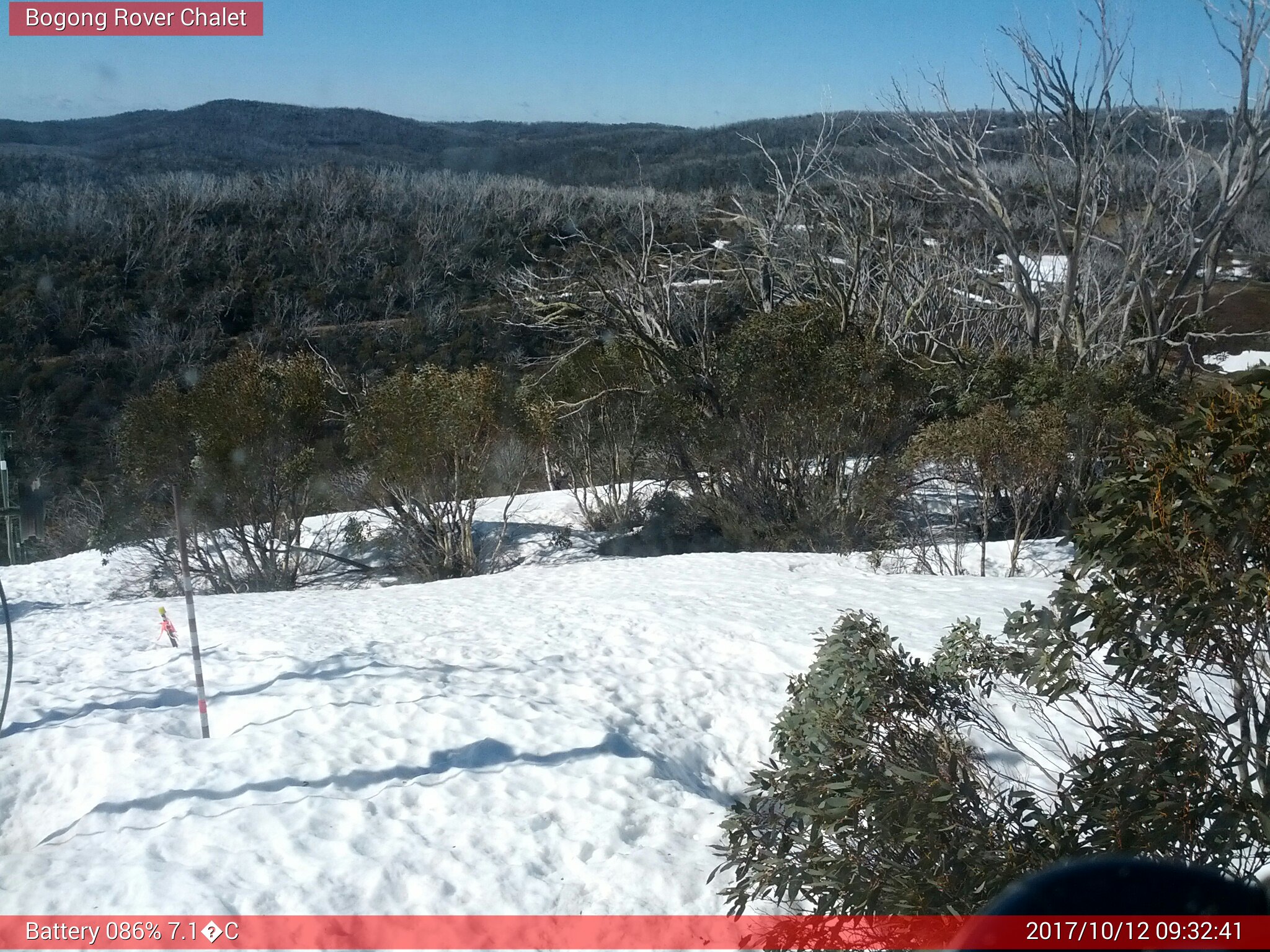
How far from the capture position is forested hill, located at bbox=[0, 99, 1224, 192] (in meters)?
43.9

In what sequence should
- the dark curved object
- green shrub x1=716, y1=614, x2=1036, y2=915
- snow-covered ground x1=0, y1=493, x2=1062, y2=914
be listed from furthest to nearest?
snow-covered ground x1=0, y1=493, x2=1062, y2=914, green shrub x1=716, y1=614, x2=1036, y2=915, the dark curved object

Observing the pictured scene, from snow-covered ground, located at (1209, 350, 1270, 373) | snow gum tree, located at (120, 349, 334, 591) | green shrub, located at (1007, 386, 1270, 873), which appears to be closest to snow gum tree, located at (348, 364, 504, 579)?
snow gum tree, located at (120, 349, 334, 591)

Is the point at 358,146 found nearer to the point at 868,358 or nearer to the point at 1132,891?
the point at 868,358

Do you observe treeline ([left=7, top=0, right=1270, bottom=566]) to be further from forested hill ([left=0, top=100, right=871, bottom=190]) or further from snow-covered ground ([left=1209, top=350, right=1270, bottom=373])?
forested hill ([left=0, top=100, right=871, bottom=190])

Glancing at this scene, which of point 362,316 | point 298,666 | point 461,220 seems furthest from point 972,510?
point 461,220

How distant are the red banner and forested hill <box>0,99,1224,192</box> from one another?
30.6 meters

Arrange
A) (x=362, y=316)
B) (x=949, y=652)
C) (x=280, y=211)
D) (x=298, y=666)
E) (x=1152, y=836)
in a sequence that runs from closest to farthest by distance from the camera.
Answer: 1. (x=1152, y=836)
2. (x=949, y=652)
3. (x=298, y=666)
4. (x=362, y=316)
5. (x=280, y=211)

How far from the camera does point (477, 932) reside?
11.2 ft

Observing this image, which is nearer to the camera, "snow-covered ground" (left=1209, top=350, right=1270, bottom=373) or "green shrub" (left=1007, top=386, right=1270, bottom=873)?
"green shrub" (left=1007, top=386, right=1270, bottom=873)

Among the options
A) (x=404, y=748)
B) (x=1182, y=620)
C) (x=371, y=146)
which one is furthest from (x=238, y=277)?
(x=1182, y=620)

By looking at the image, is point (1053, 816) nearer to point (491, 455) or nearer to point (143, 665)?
point (143, 665)

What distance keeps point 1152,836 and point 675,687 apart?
3.84 m

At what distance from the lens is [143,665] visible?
598 centimetres

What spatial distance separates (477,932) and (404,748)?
1442 millimetres
